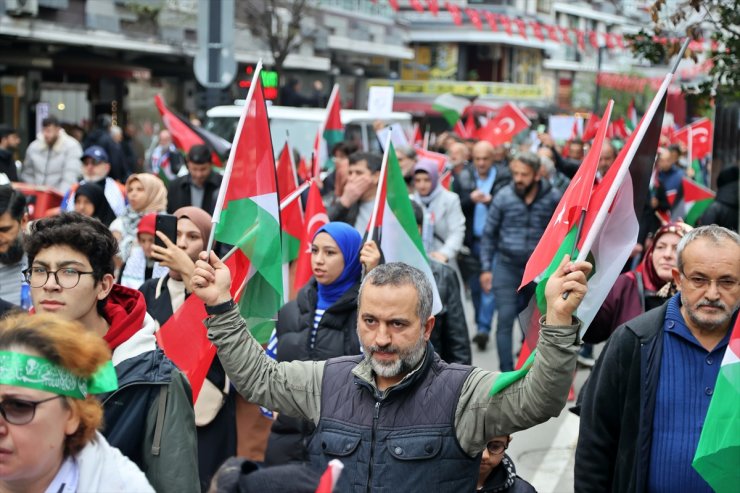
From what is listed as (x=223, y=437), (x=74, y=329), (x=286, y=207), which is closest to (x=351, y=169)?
(x=286, y=207)

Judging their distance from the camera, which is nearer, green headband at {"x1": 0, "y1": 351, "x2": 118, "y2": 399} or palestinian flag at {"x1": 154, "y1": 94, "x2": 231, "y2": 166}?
green headband at {"x1": 0, "y1": 351, "x2": 118, "y2": 399}

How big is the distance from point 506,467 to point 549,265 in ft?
2.68

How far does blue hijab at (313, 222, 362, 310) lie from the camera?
18.8ft

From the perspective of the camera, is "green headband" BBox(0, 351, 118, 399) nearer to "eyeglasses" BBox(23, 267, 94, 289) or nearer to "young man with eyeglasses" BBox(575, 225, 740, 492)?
"eyeglasses" BBox(23, 267, 94, 289)

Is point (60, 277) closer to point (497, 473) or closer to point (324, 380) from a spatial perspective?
point (324, 380)

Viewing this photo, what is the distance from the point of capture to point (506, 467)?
4.45 metres

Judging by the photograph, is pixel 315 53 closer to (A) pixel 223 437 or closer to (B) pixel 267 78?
(B) pixel 267 78

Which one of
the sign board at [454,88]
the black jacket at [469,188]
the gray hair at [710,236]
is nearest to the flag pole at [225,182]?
the gray hair at [710,236]

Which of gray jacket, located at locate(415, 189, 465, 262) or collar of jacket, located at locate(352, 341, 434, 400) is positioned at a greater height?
collar of jacket, located at locate(352, 341, 434, 400)

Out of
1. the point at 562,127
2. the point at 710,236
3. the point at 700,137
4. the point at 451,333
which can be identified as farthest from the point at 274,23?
the point at 710,236

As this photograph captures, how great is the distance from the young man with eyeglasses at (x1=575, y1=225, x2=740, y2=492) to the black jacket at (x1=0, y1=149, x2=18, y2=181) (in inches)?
324

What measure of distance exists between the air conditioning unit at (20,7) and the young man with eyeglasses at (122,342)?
19.7m

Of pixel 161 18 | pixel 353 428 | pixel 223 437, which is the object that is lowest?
pixel 223 437

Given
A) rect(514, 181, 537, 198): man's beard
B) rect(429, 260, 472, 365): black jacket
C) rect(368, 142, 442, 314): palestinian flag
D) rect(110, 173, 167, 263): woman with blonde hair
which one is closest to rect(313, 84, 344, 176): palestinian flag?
rect(514, 181, 537, 198): man's beard
